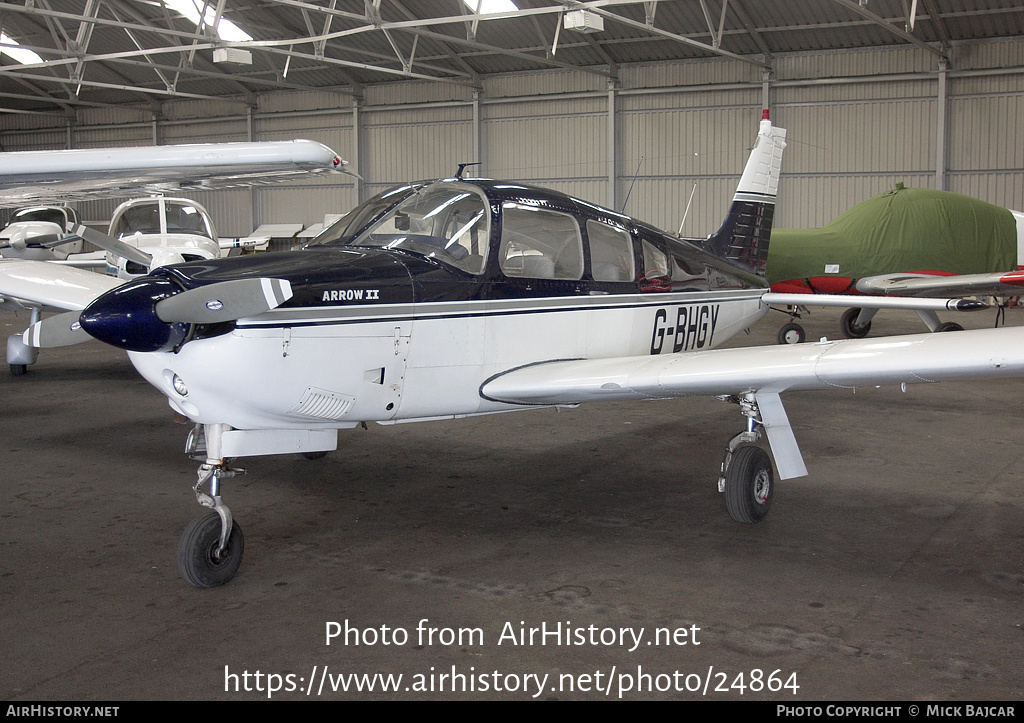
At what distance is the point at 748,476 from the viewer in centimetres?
489

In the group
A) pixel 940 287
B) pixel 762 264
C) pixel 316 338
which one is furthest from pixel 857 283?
pixel 316 338

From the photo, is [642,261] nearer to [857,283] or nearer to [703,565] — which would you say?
[703,565]

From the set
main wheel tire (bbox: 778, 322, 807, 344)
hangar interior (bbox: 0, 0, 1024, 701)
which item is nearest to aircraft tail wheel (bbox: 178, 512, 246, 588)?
hangar interior (bbox: 0, 0, 1024, 701)

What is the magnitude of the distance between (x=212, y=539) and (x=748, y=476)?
9.10ft

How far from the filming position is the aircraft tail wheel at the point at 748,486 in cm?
487

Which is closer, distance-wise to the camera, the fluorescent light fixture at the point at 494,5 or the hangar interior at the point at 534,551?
the hangar interior at the point at 534,551

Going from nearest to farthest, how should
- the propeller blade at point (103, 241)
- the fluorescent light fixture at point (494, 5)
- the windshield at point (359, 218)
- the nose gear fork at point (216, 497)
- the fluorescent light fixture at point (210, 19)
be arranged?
the nose gear fork at point (216, 497)
the windshield at point (359, 218)
the propeller blade at point (103, 241)
the fluorescent light fixture at point (494, 5)
the fluorescent light fixture at point (210, 19)

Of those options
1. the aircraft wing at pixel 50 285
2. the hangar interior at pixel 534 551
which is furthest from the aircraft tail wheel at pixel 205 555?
the aircraft wing at pixel 50 285

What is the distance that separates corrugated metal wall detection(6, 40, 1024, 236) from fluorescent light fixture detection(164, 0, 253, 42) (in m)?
4.35

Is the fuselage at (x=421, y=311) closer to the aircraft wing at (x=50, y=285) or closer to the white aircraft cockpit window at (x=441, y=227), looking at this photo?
the white aircraft cockpit window at (x=441, y=227)

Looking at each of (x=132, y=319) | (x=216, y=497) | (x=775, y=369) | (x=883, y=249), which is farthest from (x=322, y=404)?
(x=883, y=249)

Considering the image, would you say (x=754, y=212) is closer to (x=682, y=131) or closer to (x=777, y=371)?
(x=777, y=371)

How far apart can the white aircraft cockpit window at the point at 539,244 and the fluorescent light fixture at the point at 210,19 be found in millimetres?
17376

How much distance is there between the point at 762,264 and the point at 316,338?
5202 millimetres
